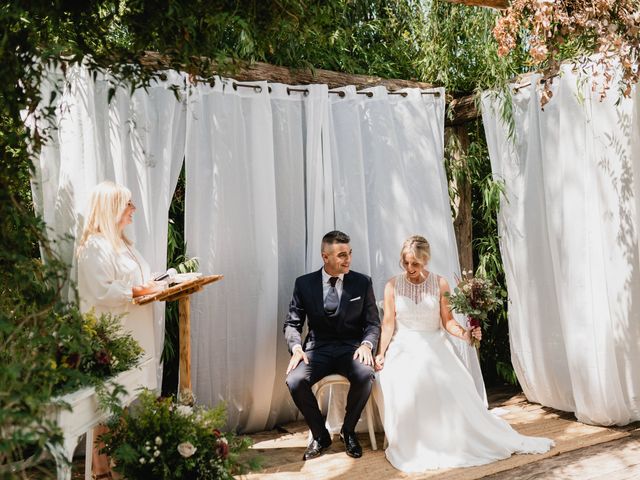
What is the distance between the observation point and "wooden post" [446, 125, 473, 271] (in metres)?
5.55

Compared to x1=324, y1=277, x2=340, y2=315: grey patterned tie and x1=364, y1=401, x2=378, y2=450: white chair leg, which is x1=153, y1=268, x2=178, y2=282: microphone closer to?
x1=324, y1=277, x2=340, y2=315: grey patterned tie

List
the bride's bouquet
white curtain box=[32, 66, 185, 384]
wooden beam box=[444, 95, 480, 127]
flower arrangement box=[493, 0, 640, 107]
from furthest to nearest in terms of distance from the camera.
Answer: wooden beam box=[444, 95, 480, 127] < the bride's bouquet < white curtain box=[32, 66, 185, 384] < flower arrangement box=[493, 0, 640, 107]

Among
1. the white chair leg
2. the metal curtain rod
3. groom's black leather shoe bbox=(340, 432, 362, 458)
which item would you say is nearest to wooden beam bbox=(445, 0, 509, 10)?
the metal curtain rod

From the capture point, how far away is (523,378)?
16.9ft

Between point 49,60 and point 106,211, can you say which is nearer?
point 49,60

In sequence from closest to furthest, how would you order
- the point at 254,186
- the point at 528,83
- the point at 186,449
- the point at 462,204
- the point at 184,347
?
1. the point at 186,449
2. the point at 184,347
3. the point at 254,186
4. the point at 528,83
5. the point at 462,204

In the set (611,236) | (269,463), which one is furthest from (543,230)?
(269,463)

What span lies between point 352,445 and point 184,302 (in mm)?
1376

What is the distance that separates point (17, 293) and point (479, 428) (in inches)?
108

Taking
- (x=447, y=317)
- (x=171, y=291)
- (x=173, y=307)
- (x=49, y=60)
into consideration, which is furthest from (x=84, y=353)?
(x=447, y=317)

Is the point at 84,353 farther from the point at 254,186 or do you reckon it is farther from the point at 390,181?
the point at 390,181

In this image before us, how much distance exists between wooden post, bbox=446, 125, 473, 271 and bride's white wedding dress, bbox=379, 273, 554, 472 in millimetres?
1392

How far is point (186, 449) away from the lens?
2.85 metres

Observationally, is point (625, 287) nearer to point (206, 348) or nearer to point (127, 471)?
point (206, 348)
